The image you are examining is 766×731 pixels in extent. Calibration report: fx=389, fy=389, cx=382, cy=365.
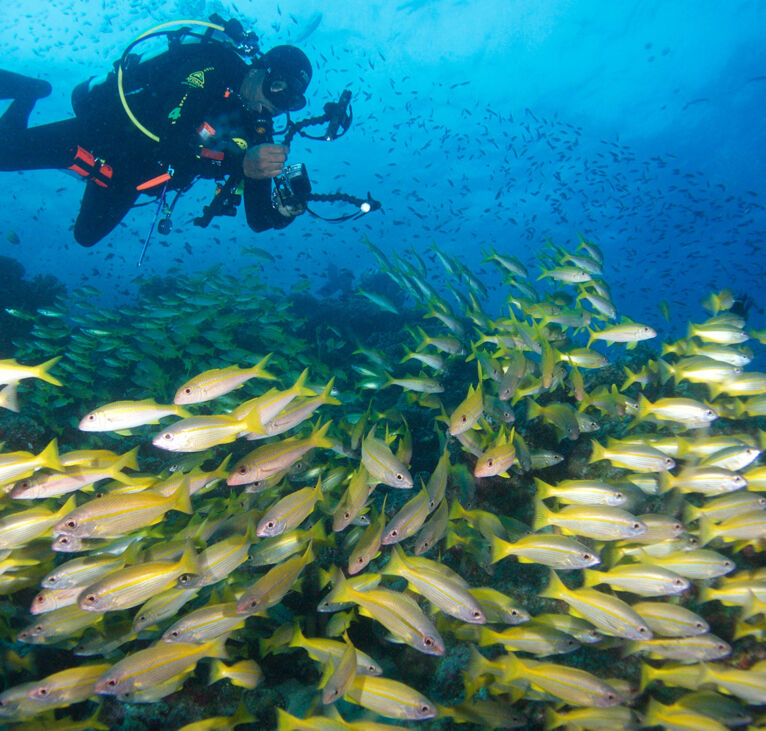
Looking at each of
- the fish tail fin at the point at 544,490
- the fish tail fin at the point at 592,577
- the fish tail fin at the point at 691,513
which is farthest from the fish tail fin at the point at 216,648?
the fish tail fin at the point at 691,513

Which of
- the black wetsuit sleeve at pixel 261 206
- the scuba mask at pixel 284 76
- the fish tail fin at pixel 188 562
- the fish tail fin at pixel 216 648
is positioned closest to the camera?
the fish tail fin at pixel 188 562

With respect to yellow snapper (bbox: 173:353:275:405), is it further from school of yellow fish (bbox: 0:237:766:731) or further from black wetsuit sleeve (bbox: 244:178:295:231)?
black wetsuit sleeve (bbox: 244:178:295:231)

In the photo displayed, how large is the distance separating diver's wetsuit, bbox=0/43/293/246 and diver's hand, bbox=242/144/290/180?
0.46m

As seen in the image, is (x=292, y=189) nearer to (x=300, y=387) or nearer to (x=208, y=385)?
(x=300, y=387)

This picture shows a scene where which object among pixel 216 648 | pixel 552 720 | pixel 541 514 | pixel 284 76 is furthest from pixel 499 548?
pixel 284 76

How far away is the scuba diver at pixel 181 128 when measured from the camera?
6.05 m

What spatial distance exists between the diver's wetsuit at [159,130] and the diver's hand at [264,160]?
0.46 metres

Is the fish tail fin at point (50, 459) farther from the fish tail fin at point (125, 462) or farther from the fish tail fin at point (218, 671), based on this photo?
the fish tail fin at point (218, 671)

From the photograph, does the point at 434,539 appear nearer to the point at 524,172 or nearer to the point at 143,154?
the point at 143,154

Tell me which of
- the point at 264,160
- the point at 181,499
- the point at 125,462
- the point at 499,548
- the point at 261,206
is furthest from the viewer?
Answer: the point at 261,206

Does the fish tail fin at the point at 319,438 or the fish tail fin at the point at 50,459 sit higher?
Answer: the fish tail fin at the point at 319,438

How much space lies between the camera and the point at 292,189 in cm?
648

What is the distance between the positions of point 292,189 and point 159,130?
2271 millimetres

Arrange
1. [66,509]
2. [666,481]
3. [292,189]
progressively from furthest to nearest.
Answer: [292,189] < [666,481] < [66,509]
